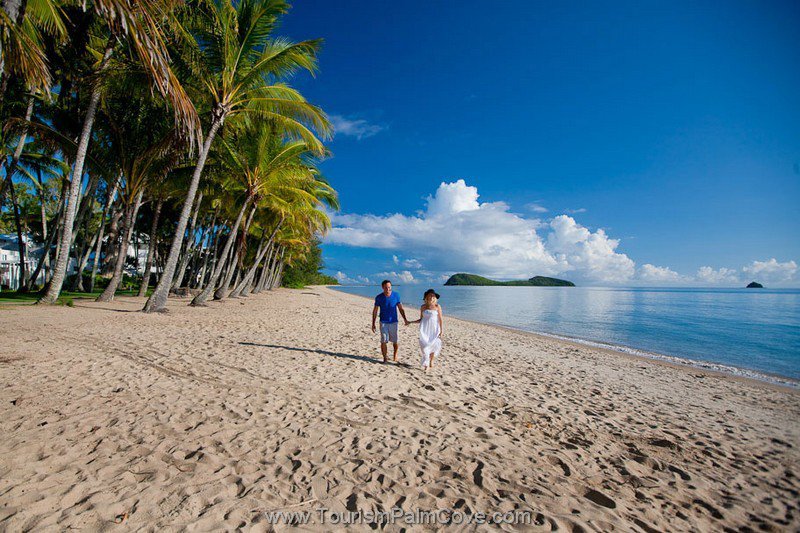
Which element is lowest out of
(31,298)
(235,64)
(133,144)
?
(31,298)

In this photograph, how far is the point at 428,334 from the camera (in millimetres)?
6289

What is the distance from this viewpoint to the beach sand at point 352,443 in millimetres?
2484

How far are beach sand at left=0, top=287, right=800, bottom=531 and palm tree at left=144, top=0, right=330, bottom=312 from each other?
6.42 metres

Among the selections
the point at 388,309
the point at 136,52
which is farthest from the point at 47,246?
the point at 388,309

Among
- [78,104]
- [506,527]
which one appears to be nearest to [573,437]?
[506,527]

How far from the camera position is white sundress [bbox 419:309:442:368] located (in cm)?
621

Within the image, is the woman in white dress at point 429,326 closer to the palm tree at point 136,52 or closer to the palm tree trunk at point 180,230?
the palm tree at point 136,52

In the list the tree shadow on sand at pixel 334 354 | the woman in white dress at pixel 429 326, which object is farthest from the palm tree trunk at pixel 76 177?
the woman in white dress at pixel 429 326

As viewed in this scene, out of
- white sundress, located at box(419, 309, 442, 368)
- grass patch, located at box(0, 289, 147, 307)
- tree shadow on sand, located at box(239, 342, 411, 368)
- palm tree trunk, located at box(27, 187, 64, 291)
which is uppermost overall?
palm tree trunk, located at box(27, 187, 64, 291)

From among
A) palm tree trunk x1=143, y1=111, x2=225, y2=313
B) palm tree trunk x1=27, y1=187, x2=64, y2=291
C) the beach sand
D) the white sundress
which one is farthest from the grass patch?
the white sundress

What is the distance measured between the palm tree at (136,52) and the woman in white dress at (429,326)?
5.89 m

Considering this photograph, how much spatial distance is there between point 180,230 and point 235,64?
5.89 meters

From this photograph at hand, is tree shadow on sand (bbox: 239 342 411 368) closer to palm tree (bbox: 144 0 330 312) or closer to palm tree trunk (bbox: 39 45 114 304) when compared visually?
palm tree (bbox: 144 0 330 312)

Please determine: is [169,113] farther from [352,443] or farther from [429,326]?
[352,443]
